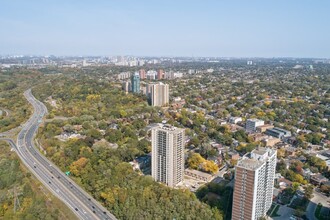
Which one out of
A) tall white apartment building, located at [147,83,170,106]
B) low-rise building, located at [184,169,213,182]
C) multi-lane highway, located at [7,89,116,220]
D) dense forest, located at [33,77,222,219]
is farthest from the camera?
tall white apartment building, located at [147,83,170,106]

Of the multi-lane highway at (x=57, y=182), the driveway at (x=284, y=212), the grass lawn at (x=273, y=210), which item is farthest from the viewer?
the multi-lane highway at (x=57, y=182)

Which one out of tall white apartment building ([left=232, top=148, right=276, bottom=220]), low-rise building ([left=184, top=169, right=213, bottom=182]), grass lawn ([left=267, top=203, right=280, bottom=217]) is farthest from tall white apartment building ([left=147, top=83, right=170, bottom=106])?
tall white apartment building ([left=232, top=148, right=276, bottom=220])

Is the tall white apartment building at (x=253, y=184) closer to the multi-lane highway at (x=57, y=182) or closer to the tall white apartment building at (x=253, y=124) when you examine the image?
the multi-lane highway at (x=57, y=182)

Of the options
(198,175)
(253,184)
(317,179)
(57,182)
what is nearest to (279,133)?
(317,179)

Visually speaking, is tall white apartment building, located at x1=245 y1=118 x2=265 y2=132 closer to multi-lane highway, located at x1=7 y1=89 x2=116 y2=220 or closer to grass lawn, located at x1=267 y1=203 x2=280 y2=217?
grass lawn, located at x1=267 y1=203 x2=280 y2=217

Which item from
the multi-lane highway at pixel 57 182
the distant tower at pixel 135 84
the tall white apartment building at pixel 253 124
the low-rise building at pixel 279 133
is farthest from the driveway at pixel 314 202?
the distant tower at pixel 135 84

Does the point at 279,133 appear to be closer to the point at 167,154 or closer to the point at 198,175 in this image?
the point at 198,175

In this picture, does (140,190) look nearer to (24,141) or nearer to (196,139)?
(196,139)
